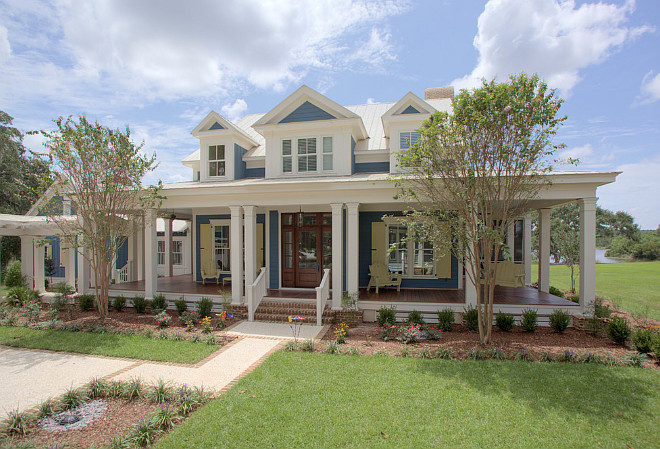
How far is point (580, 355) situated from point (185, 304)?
31.2 feet

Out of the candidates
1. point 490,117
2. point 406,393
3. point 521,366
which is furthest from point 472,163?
point 406,393

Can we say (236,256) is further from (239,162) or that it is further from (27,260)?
(27,260)

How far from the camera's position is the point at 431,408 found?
14.9 feet

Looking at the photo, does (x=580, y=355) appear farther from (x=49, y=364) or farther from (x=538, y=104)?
(x=49, y=364)

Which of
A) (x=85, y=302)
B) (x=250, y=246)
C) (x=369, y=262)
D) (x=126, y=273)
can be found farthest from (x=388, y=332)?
(x=126, y=273)

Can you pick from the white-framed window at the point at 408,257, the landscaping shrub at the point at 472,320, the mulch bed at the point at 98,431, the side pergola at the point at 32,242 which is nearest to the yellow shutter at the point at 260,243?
the white-framed window at the point at 408,257

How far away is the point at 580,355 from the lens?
6.45 m

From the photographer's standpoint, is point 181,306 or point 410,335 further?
point 181,306

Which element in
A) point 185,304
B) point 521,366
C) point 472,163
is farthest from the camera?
point 185,304

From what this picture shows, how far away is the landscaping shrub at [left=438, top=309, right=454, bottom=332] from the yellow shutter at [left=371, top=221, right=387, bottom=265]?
12.0 feet

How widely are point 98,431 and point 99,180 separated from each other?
23.7ft

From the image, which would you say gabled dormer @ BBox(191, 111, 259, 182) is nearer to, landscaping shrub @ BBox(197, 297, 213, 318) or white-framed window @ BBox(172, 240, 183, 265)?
landscaping shrub @ BBox(197, 297, 213, 318)

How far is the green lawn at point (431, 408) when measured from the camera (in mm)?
3879

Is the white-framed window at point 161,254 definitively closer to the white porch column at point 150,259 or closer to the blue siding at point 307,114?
the white porch column at point 150,259
